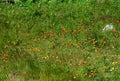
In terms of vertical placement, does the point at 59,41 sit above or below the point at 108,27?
below

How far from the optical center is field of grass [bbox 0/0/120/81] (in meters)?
11.2

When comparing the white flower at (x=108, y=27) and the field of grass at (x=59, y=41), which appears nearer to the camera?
the field of grass at (x=59, y=41)

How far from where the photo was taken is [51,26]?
1523 cm

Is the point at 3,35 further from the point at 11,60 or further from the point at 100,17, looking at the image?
the point at 100,17

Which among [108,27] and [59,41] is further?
[108,27]

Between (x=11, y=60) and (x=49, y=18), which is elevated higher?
(x=49, y=18)

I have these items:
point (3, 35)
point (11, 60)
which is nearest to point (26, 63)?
point (11, 60)

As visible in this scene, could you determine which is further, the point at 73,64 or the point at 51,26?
the point at 51,26

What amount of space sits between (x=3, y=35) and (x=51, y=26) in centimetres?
271

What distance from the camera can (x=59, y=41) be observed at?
13.9m

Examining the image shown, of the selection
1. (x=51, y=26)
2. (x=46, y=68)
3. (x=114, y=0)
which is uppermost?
(x=114, y=0)

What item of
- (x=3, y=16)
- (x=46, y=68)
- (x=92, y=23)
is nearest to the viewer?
(x=46, y=68)

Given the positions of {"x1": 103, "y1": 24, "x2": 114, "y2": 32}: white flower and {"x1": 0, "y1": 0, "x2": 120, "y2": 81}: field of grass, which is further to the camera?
{"x1": 103, "y1": 24, "x2": 114, "y2": 32}: white flower

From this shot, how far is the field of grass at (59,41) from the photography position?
1120 cm
